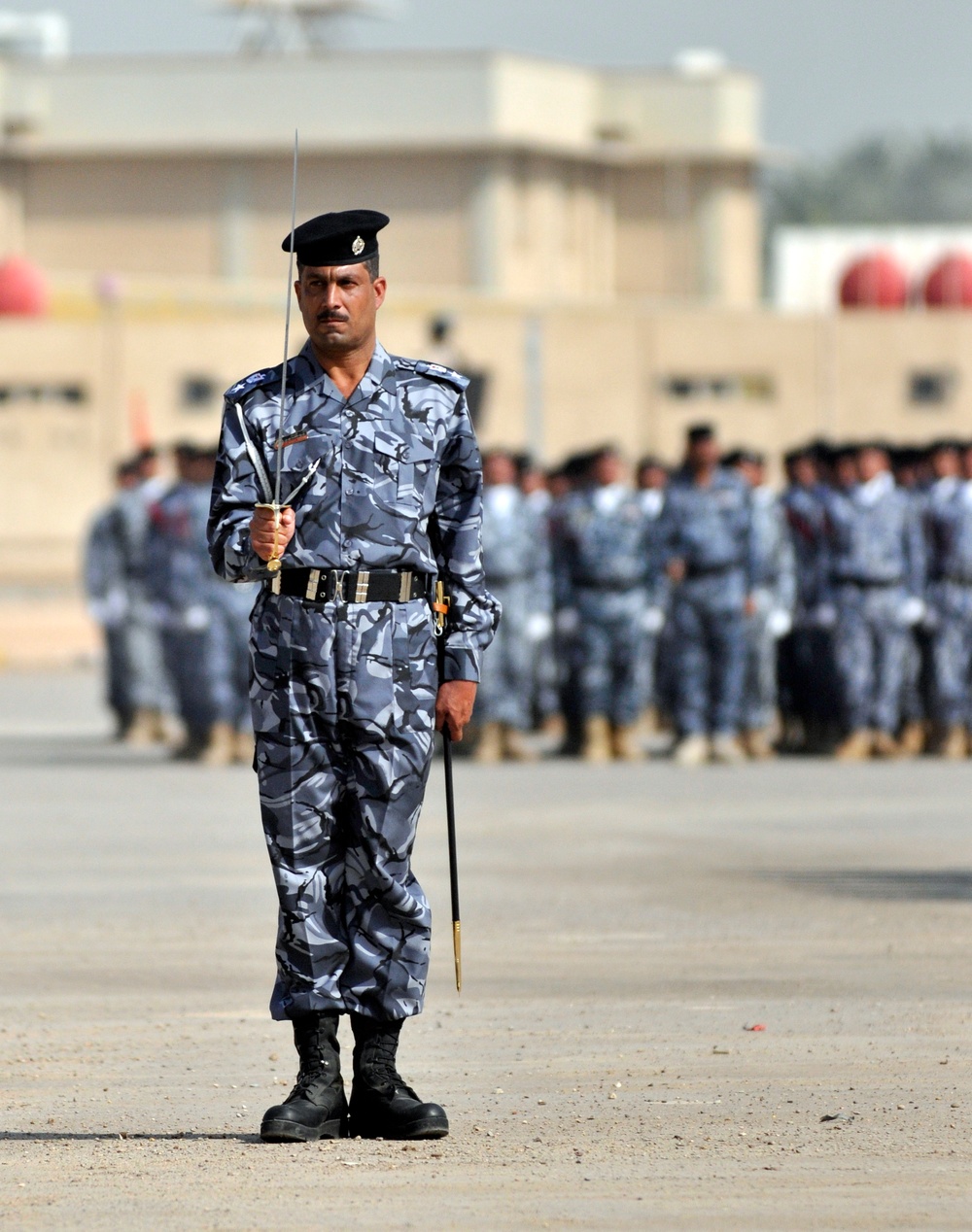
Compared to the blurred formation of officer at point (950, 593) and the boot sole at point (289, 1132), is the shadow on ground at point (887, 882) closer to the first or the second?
the boot sole at point (289, 1132)

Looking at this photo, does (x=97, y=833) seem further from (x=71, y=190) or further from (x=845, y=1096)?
(x=71, y=190)

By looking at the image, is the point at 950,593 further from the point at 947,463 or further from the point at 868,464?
the point at 868,464

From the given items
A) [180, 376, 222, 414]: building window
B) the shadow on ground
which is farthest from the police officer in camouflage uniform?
[180, 376, 222, 414]: building window

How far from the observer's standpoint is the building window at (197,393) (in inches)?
1988

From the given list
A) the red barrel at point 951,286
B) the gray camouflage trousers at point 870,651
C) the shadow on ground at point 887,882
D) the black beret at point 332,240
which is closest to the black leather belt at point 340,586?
the black beret at point 332,240

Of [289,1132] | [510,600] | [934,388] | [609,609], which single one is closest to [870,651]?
[609,609]

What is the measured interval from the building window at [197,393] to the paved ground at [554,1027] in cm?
3566

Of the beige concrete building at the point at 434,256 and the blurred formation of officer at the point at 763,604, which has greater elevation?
Result: the beige concrete building at the point at 434,256

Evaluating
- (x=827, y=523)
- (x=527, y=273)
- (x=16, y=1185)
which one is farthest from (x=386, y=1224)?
(x=527, y=273)

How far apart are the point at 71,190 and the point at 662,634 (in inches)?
1835

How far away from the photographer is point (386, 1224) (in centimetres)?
566

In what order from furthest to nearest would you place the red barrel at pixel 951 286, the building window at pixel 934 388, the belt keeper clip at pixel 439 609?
the red barrel at pixel 951 286 → the building window at pixel 934 388 → the belt keeper clip at pixel 439 609

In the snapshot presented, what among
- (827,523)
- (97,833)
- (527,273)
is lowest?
(97,833)

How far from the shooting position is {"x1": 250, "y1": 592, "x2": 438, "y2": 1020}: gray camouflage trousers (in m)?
6.52
